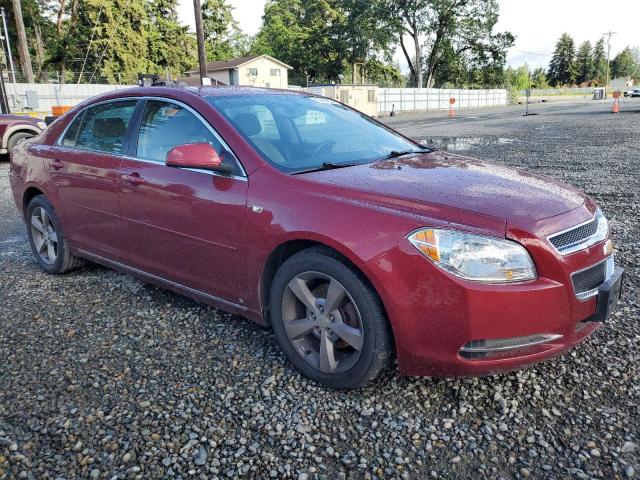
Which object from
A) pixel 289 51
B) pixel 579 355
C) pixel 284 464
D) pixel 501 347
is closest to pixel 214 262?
pixel 284 464

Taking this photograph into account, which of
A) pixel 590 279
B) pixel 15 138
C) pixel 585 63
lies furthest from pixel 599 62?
pixel 590 279

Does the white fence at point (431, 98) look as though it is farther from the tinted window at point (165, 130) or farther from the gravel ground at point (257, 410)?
the gravel ground at point (257, 410)

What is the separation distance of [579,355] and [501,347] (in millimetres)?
947

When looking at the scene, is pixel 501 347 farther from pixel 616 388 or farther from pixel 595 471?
pixel 616 388

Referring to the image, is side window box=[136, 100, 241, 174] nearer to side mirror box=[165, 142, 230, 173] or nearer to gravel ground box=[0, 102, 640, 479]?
side mirror box=[165, 142, 230, 173]

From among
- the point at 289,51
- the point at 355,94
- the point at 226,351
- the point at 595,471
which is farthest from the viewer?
the point at 289,51

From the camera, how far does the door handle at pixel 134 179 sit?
3533 millimetres

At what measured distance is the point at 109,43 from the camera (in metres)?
39.6

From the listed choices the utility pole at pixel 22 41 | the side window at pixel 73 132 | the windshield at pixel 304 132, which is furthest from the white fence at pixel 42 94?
the windshield at pixel 304 132

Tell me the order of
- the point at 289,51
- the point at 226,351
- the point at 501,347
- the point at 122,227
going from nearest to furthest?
the point at 501,347
the point at 226,351
the point at 122,227
the point at 289,51

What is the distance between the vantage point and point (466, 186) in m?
2.74

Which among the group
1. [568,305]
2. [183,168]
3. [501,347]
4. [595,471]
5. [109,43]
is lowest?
[595,471]

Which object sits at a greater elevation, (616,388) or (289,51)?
(289,51)

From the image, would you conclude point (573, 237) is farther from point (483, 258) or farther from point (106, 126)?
point (106, 126)
